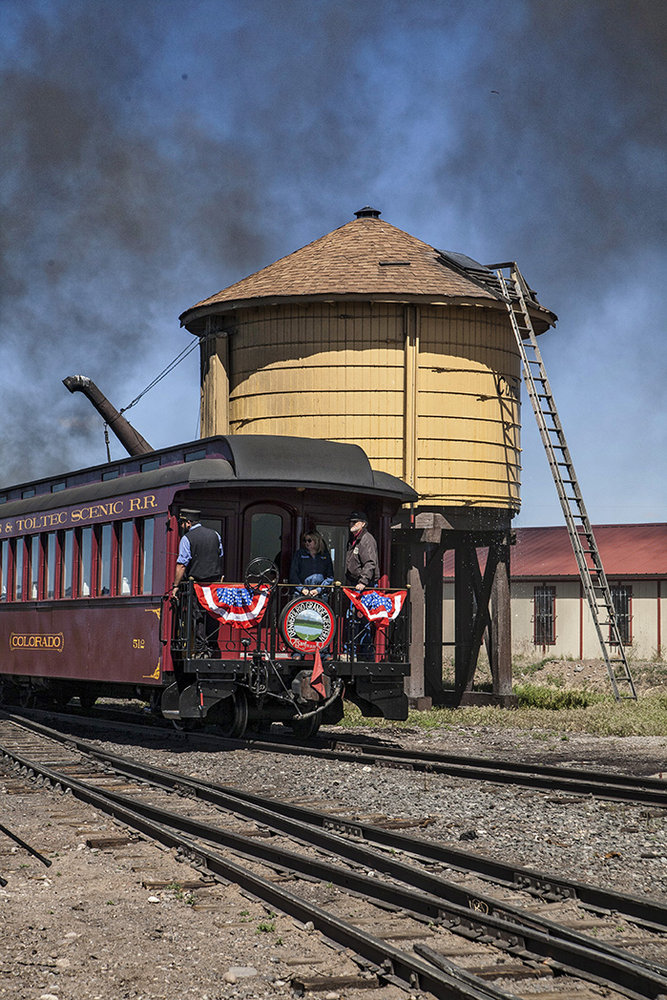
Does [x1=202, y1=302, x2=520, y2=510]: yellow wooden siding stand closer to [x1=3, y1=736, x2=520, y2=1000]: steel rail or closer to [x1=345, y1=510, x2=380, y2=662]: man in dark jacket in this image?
[x1=345, y1=510, x2=380, y2=662]: man in dark jacket

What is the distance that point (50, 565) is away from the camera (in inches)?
682

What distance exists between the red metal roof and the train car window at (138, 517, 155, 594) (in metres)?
22.9

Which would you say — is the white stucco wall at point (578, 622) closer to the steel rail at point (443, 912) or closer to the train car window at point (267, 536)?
the train car window at point (267, 536)

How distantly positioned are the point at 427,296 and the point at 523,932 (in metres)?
16.6

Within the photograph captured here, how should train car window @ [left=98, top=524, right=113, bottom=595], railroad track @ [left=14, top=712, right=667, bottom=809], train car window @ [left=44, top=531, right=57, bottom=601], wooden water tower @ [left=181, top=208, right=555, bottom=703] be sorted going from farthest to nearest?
wooden water tower @ [left=181, top=208, right=555, bottom=703]
train car window @ [left=44, top=531, right=57, bottom=601]
train car window @ [left=98, top=524, right=113, bottom=595]
railroad track @ [left=14, top=712, right=667, bottom=809]

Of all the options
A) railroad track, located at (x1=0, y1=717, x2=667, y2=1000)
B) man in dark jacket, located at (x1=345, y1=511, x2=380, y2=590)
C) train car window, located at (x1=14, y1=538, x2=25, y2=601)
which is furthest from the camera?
train car window, located at (x1=14, y1=538, x2=25, y2=601)

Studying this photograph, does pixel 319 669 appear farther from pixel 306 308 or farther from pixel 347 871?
pixel 306 308

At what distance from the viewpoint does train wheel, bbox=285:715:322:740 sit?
49.3ft

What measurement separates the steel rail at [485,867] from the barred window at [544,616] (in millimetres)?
28415

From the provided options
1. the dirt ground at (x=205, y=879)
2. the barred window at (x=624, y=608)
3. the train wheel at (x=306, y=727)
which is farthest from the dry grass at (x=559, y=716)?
the barred window at (x=624, y=608)

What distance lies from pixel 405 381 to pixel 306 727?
26.6ft

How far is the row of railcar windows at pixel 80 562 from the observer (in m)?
14.7

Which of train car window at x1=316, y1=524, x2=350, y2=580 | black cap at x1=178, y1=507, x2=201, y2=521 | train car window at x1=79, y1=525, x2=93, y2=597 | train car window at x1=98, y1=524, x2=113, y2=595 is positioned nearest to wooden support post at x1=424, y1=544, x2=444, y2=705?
train car window at x1=316, y1=524, x2=350, y2=580

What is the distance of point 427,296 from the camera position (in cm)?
2138
